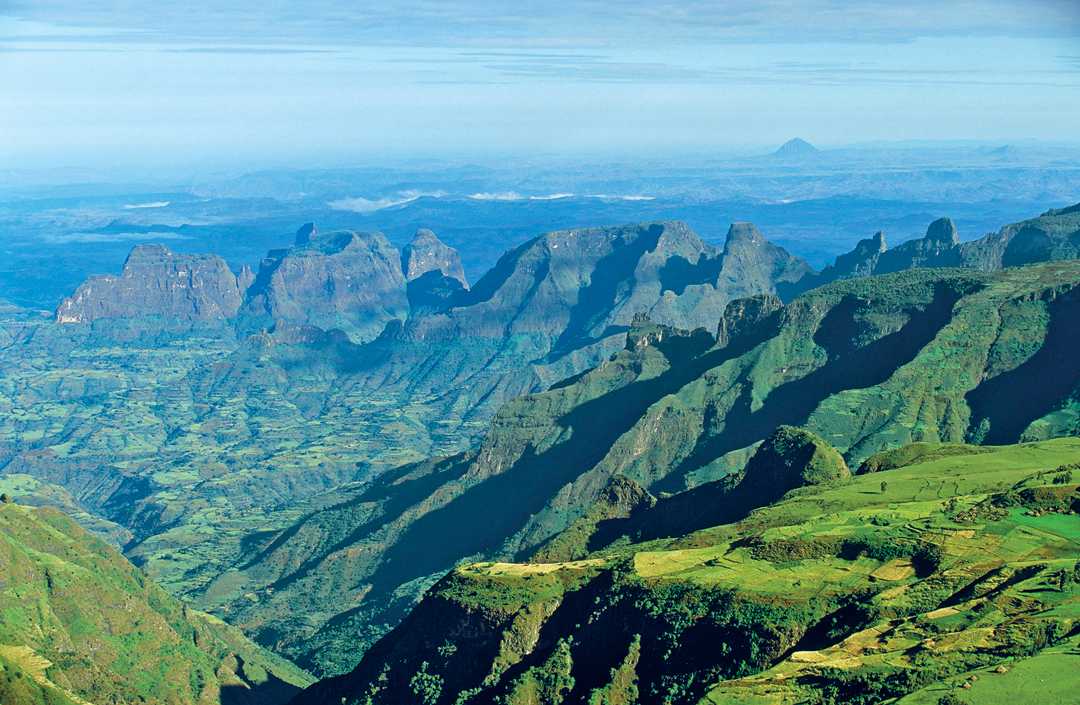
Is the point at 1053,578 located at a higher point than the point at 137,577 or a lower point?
higher

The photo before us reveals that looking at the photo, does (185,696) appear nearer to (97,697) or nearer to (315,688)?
(97,697)

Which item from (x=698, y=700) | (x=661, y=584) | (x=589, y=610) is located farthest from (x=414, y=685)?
(x=698, y=700)

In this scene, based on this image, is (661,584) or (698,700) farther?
(661,584)

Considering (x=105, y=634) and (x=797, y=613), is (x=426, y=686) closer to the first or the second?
(x=797, y=613)

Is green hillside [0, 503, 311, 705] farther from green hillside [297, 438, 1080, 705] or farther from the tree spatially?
the tree

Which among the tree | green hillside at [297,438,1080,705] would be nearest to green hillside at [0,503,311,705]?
green hillside at [297,438,1080,705]

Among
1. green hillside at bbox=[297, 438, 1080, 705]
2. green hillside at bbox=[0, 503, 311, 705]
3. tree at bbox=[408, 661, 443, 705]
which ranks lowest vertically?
green hillside at bbox=[0, 503, 311, 705]

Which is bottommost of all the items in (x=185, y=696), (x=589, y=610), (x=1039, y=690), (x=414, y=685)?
(x=185, y=696)
